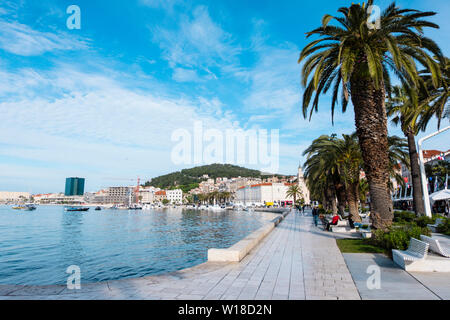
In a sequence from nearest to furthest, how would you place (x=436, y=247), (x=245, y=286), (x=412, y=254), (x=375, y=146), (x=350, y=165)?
(x=245, y=286) → (x=412, y=254) → (x=436, y=247) → (x=375, y=146) → (x=350, y=165)

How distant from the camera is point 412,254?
766 centimetres

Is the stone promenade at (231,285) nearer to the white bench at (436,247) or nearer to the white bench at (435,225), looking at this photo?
the white bench at (436,247)

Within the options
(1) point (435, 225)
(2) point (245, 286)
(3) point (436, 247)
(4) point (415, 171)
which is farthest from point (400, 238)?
(4) point (415, 171)

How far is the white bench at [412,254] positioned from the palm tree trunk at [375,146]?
3.50 metres

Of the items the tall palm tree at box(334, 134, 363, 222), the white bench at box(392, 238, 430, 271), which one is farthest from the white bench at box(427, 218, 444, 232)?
the white bench at box(392, 238, 430, 271)

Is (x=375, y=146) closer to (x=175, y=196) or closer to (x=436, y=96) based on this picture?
(x=436, y=96)

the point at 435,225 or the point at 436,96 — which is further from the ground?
the point at 436,96

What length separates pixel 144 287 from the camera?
6.02 m

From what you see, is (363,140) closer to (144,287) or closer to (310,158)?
(144,287)

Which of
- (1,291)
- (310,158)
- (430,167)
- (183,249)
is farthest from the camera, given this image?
(430,167)

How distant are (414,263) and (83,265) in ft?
44.2

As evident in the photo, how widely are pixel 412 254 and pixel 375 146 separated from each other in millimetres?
4915
